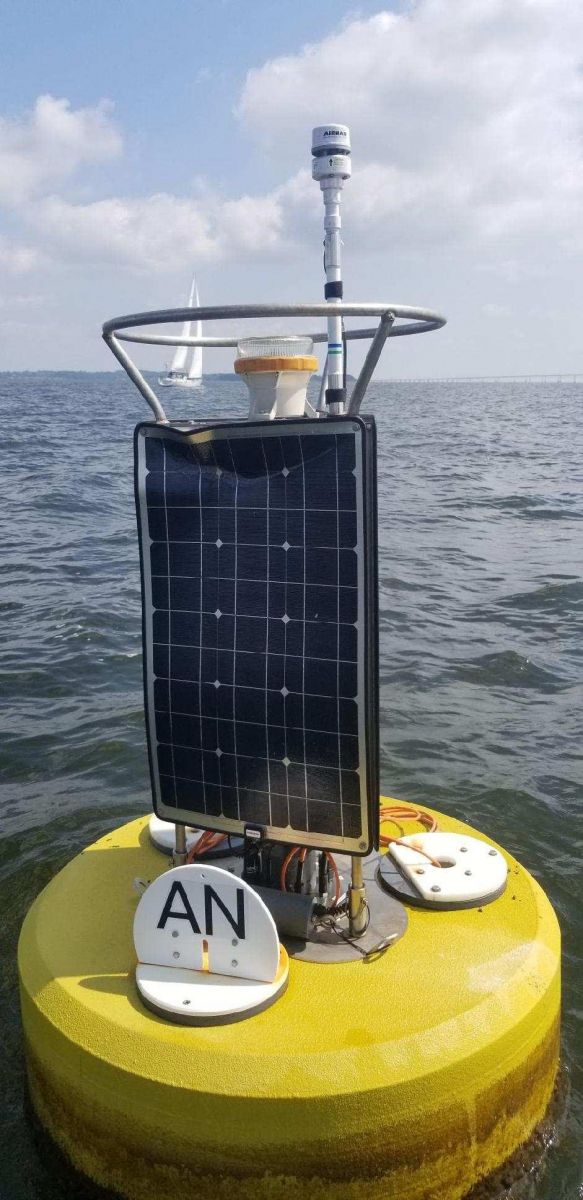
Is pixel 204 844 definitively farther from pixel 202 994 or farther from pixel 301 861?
pixel 202 994

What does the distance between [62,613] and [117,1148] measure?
10494mm

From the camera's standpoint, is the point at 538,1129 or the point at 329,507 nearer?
the point at 329,507

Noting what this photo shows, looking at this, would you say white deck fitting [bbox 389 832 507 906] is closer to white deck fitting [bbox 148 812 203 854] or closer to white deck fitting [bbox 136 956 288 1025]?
white deck fitting [bbox 136 956 288 1025]

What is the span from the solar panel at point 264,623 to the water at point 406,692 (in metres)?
1.90

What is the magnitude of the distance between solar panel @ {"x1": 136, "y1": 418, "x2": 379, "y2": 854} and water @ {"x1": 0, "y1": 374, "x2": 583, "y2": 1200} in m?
1.90

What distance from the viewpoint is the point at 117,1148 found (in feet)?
13.0

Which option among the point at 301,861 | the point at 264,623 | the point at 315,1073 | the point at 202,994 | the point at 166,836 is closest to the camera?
the point at 315,1073

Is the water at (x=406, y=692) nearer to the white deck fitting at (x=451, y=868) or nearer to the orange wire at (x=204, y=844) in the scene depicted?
the white deck fitting at (x=451, y=868)

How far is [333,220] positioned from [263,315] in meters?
1.54

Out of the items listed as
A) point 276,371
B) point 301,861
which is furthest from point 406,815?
point 276,371

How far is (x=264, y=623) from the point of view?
14.1ft

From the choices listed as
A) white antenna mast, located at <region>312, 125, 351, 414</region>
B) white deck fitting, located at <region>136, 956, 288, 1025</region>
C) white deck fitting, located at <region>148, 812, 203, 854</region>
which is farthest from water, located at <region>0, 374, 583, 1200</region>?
white antenna mast, located at <region>312, 125, 351, 414</region>

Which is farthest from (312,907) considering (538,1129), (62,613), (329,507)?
(62,613)

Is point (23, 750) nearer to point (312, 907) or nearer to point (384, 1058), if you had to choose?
point (312, 907)
